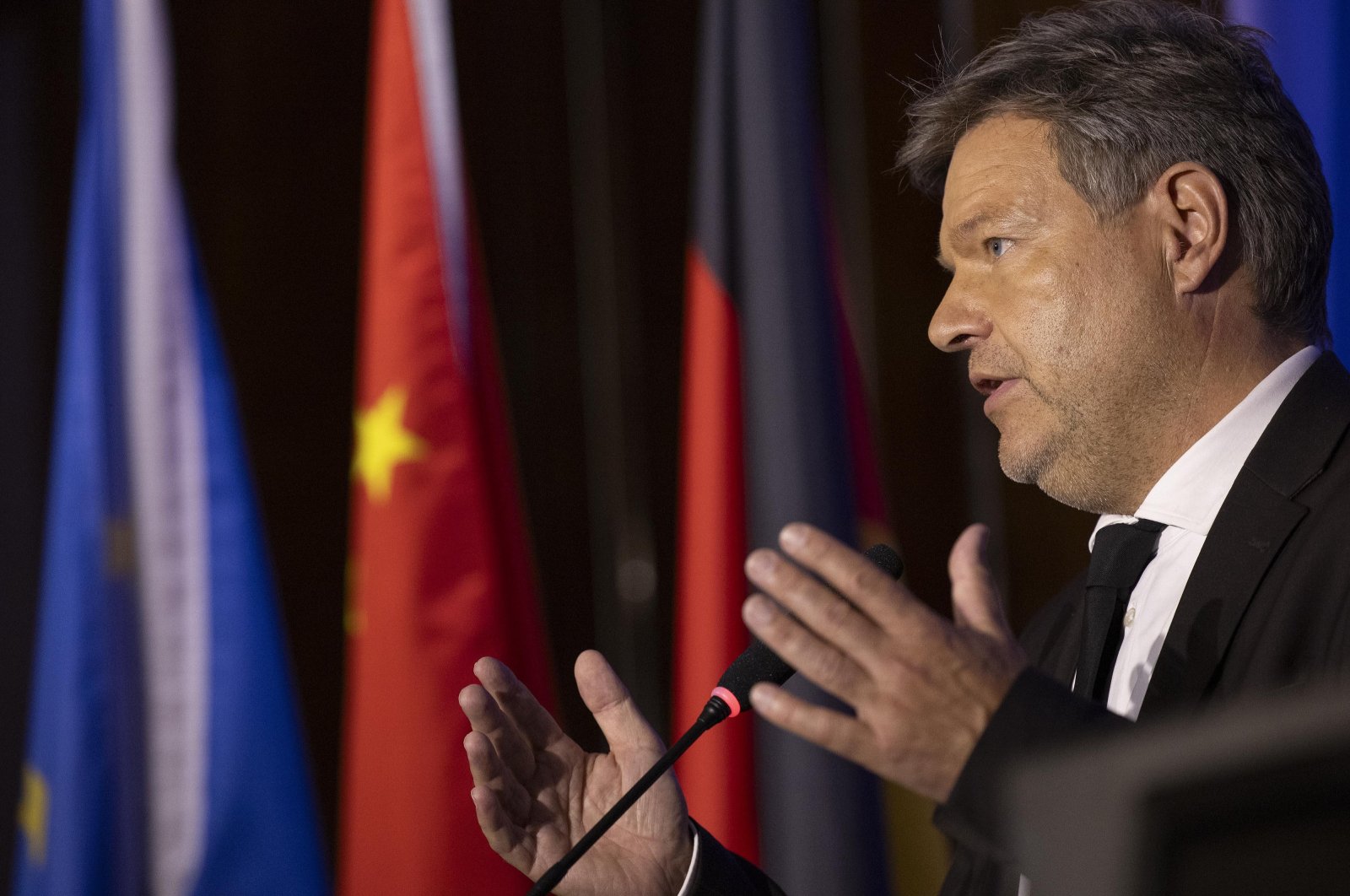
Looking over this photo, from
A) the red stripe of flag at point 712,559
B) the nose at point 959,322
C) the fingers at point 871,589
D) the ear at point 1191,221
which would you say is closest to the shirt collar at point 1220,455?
the ear at point 1191,221

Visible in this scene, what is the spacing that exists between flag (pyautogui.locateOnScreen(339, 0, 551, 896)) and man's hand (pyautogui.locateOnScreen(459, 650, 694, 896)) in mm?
908

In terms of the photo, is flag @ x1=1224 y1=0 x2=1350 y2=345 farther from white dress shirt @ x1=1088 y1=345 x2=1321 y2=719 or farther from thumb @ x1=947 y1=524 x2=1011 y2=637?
thumb @ x1=947 y1=524 x2=1011 y2=637

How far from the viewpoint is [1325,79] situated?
6.12ft

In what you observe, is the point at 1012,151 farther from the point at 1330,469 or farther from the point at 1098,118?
the point at 1330,469

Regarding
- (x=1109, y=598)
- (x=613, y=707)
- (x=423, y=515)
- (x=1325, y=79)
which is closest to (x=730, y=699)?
(x=613, y=707)

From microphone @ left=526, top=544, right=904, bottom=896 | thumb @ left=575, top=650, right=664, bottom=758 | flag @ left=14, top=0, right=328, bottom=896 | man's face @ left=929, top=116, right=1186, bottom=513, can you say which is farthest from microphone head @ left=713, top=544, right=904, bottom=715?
flag @ left=14, top=0, right=328, bottom=896

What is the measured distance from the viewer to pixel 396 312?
7.98 feet

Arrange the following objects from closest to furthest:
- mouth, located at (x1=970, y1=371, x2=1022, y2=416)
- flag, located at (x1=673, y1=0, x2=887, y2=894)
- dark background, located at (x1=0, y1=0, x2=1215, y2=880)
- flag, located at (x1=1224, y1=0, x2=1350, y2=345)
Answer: mouth, located at (x1=970, y1=371, x2=1022, y2=416)
flag, located at (x1=1224, y1=0, x2=1350, y2=345)
flag, located at (x1=673, y1=0, x2=887, y2=894)
dark background, located at (x1=0, y1=0, x2=1215, y2=880)

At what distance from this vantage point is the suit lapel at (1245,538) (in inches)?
49.5

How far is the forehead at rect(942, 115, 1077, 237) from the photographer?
1.53 meters

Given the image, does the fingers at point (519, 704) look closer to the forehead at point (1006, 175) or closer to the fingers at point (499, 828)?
the fingers at point (499, 828)

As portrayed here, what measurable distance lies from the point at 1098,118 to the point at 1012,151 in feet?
0.37

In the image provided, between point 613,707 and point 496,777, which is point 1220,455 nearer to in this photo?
point 613,707

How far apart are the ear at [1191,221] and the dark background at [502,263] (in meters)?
1.39
